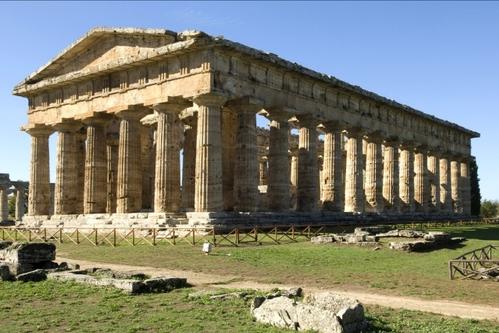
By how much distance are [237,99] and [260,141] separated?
21.8 m

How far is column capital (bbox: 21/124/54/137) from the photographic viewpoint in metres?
43.4

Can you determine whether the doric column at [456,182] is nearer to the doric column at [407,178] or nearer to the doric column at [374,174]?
the doric column at [407,178]

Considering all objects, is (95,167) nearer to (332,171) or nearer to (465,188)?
(332,171)

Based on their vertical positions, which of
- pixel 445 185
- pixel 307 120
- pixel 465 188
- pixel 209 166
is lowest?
pixel 465 188

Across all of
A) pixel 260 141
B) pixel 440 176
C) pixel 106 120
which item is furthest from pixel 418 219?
pixel 106 120

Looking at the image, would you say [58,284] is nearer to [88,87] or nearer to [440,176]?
[88,87]

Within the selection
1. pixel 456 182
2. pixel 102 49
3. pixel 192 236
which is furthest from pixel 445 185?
pixel 192 236

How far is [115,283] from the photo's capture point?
576 inches

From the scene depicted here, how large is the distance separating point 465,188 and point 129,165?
147 feet

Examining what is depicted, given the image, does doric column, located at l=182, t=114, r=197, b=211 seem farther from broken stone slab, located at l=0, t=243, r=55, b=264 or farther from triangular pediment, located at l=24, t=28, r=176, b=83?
broken stone slab, located at l=0, t=243, r=55, b=264

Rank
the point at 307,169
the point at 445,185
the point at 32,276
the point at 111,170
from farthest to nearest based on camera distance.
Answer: the point at 445,185 → the point at 111,170 → the point at 307,169 → the point at 32,276

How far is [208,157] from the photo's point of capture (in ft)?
103

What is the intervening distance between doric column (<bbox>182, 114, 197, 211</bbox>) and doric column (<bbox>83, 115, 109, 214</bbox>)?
583 centimetres

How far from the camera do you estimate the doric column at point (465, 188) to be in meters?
65.5
